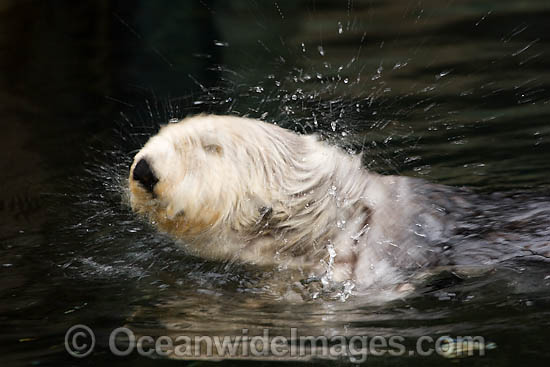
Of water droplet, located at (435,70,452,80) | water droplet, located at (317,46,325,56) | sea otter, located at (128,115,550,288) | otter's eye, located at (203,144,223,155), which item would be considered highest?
water droplet, located at (317,46,325,56)

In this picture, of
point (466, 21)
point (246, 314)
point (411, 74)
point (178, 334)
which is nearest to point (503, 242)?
point (246, 314)

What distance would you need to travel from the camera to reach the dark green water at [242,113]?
3.01m

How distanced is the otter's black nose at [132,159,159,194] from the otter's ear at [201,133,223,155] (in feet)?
1.04

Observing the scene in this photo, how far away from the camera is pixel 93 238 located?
13.9ft

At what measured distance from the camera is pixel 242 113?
5543mm

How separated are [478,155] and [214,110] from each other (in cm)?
204

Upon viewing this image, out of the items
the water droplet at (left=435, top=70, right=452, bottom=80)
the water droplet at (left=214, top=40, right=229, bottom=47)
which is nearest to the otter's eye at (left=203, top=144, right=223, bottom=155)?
the water droplet at (left=435, top=70, right=452, bottom=80)

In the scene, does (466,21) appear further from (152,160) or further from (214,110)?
(152,160)

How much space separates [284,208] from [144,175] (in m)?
0.72

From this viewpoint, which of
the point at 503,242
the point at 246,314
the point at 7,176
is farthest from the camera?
the point at 7,176

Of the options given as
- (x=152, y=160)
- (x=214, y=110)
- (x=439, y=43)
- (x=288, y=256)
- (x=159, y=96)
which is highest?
(x=439, y=43)

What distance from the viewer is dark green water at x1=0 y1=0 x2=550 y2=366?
3.01 m

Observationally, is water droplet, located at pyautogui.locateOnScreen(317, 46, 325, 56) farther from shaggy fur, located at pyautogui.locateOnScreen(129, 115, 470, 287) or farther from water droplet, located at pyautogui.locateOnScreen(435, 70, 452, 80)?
shaggy fur, located at pyautogui.locateOnScreen(129, 115, 470, 287)

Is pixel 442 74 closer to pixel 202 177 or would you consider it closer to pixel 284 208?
pixel 284 208
